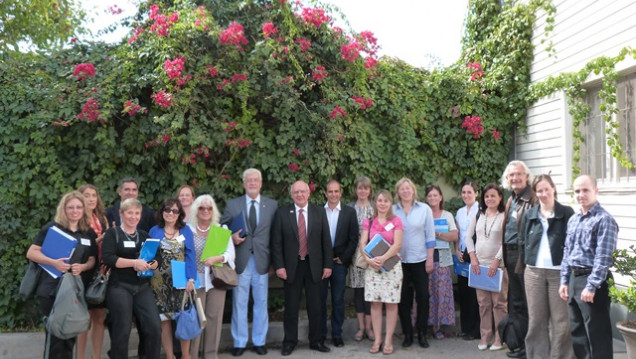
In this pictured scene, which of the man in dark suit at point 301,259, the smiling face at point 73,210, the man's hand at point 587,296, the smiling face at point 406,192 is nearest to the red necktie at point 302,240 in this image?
the man in dark suit at point 301,259

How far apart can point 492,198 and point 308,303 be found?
2.45 metres

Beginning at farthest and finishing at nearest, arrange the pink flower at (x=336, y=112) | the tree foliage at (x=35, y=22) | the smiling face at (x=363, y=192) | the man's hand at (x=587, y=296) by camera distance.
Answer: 1. the tree foliage at (x=35, y=22)
2. the pink flower at (x=336, y=112)
3. the smiling face at (x=363, y=192)
4. the man's hand at (x=587, y=296)

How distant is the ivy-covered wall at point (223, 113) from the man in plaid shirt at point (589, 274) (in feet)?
10.5

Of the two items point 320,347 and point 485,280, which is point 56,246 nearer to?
point 320,347

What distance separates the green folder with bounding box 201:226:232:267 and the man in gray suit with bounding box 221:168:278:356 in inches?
14.9

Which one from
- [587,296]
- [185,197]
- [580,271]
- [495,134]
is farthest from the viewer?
[495,134]

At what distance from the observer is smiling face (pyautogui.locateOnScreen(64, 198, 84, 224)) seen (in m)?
4.87

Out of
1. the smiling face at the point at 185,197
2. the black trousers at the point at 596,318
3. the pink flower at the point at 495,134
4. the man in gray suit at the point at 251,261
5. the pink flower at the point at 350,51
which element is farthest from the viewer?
the pink flower at the point at 495,134

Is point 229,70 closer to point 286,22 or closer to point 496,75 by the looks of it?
point 286,22

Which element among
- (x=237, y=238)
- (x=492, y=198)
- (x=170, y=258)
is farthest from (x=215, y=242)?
(x=492, y=198)

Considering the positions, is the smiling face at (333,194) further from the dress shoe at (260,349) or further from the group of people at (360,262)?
the dress shoe at (260,349)

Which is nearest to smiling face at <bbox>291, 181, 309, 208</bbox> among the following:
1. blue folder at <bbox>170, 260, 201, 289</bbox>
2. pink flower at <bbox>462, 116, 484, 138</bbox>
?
blue folder at <bbox>170, 260, 201, 289</bbox>

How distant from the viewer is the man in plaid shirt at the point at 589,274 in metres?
4.41

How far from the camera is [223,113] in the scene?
6.91 metres
